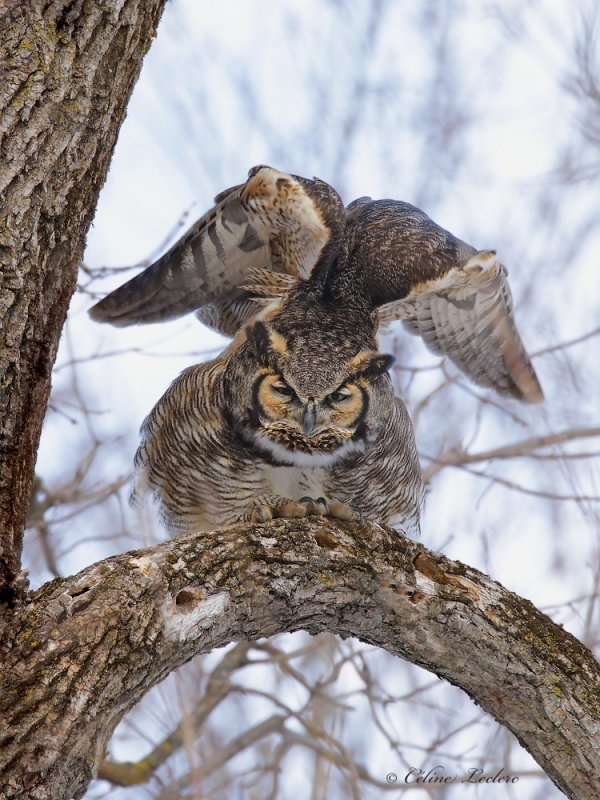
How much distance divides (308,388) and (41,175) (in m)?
1.29

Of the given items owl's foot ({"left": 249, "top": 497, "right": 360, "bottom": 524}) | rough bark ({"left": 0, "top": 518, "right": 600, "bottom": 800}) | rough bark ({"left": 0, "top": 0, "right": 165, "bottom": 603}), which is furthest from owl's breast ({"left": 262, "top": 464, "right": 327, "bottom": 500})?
rough bark ({"left": 0, "top": 0, "right": 165, "bottom": 603})

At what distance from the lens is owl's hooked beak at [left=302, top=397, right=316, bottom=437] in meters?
2.99

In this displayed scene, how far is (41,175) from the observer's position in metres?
1.94

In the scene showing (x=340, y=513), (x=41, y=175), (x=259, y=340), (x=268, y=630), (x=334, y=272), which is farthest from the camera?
(x=334, y=272)

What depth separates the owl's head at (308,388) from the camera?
3.02 m

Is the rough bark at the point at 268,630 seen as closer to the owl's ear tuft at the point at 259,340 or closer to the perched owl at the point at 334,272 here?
the owl's ear tuft at the point at 259,340

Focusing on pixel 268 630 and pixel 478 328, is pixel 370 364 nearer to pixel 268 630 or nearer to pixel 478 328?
pixel 478 328

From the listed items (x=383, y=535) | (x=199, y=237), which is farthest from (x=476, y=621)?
(x=199, y=237)

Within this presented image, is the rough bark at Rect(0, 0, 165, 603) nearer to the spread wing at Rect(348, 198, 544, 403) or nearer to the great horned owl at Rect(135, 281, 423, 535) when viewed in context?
the great horned owl at Rect(135, 281, 423, 535)

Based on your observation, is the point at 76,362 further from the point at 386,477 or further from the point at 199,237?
the point at 386,477

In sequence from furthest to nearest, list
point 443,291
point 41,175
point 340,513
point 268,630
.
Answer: point 443,291 → point 340,513 → point 268,630 → point 41,175

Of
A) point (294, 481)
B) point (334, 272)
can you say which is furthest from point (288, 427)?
point (334, 272)

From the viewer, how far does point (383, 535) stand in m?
2.27

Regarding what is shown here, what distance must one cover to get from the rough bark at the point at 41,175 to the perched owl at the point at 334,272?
131 centimetres
